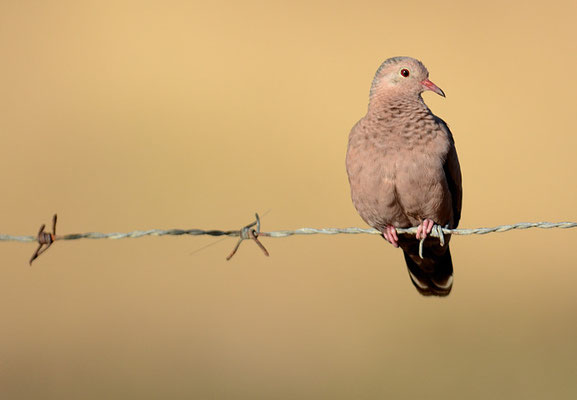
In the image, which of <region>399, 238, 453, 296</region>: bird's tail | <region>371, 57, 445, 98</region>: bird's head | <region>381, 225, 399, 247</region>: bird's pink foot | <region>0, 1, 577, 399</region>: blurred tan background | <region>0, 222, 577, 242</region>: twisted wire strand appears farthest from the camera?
<region>0, 1, 577, 399</region>: blurred tan background

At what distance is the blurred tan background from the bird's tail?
171cm

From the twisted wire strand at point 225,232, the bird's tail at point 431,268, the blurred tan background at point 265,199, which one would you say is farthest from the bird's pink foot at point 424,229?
the blurred tan background at point 265,199

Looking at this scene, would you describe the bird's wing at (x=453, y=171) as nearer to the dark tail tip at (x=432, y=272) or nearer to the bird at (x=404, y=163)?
the bird at (x=404, y=163)

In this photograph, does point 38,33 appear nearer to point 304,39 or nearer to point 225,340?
point 304,39

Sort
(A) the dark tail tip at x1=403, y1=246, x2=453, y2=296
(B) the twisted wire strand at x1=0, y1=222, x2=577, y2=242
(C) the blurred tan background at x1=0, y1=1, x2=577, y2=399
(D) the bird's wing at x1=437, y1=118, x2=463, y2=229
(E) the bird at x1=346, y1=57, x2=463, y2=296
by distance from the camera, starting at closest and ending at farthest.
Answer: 1. (B) the twisted wire strand at x1=0, y1=222, x2=577, y2=242
2. (E) the bird at x1=346, y1=57, x2=463, y2=296
3. (D) the bird's wing at x1=437, y1=118, x2=463, y2=229
4. (A) the dark tail tip at x1=403, y1=246, x2=453, y2=296
5. (C) the blurred tan background at x1=0, y1=1, x2=577, y2=399

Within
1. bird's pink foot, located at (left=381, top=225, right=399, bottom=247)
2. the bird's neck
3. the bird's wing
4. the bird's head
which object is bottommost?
bird's pink foot, located at (left=381, top=225, right=399, bottom=247)

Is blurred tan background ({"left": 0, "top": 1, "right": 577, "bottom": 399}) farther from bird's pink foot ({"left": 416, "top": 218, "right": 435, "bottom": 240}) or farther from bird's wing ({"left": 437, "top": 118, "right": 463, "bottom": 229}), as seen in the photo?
bird's pink foot ({"left": 416, "top": 218, "right": 435, "bottom": 240})

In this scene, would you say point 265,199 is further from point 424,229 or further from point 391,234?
point 424,229

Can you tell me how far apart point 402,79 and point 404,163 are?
0.78 metres

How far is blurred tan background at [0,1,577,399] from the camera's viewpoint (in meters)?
7.79

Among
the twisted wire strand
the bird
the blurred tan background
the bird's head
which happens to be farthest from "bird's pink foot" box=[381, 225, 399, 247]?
the blurred tan background

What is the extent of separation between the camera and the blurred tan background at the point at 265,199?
779 centimetres

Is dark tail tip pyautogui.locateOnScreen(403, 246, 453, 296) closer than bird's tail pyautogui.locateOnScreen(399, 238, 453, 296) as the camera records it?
No

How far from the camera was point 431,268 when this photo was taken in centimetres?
550
